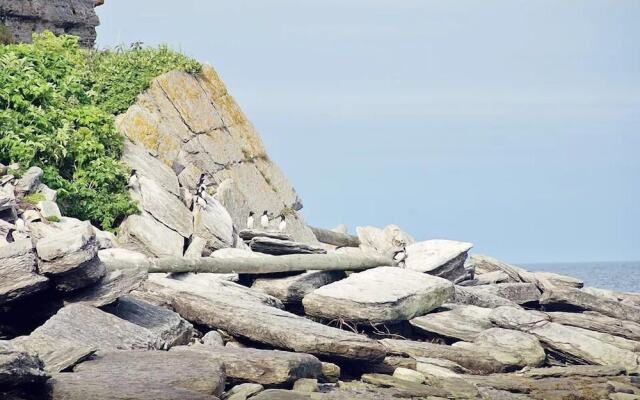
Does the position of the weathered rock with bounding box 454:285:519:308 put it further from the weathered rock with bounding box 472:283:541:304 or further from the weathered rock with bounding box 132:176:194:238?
the weathered rock with bounding box 132:176:194:238

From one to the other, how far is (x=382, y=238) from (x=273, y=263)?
1087 centimetres

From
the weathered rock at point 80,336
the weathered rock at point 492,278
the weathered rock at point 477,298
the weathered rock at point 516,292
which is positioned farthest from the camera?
the weathered rock at point 492,278

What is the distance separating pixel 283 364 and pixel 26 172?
12.1m

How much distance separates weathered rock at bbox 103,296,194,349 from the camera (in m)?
23.6

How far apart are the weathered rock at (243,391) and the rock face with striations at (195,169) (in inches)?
414

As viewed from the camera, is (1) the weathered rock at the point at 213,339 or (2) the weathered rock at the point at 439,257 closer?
(1) the weathered rock at the point at 213,339

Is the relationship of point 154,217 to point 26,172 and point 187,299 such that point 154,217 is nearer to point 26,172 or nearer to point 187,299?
point 26,172

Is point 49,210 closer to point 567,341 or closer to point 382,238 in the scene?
point 567,341

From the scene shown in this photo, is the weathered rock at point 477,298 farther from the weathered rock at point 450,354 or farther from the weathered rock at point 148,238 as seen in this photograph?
the weathered rock at point 148,238

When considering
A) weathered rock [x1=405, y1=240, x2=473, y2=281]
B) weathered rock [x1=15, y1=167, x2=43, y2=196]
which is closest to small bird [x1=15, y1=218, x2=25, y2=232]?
weathered rock [x1=15, y1=167, x2=43, y2=196]

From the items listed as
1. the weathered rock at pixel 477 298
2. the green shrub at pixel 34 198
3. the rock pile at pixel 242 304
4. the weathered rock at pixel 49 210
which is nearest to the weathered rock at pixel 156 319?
the rock pile at pixel 242 304

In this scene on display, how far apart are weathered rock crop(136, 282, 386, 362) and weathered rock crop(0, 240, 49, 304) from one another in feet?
15.0

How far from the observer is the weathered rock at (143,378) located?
59.6ft

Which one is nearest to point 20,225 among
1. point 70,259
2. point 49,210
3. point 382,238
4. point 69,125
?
point 49,210
